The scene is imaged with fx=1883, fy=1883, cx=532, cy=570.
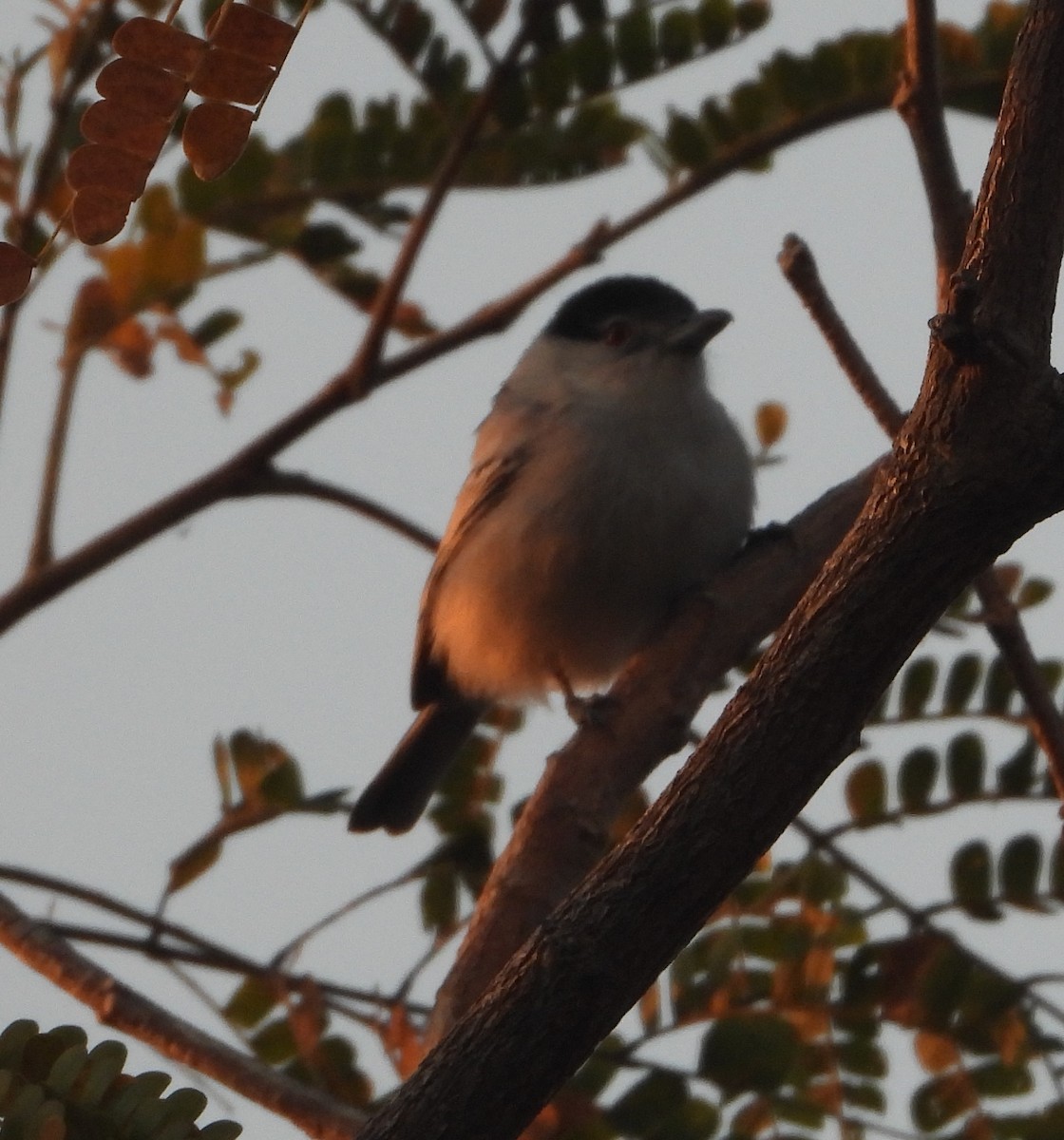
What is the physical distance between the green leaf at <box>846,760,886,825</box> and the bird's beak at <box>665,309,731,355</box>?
5.77 feet

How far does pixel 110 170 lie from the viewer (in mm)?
1991

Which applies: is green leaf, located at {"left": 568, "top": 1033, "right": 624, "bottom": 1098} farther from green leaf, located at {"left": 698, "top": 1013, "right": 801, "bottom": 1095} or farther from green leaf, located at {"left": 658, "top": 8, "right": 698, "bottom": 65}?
green leaf, located at {"left": 658, "top": 8, "right": 698, "bottom": 65}

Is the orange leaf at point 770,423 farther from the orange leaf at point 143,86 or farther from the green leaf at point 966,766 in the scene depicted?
the orange leaf at point 143,86

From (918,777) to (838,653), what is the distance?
Result: 2024 millimetres

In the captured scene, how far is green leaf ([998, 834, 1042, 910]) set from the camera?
3.86 m

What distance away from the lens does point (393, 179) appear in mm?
4453

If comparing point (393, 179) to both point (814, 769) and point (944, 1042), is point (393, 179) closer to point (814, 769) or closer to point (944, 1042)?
point (944, 1042)

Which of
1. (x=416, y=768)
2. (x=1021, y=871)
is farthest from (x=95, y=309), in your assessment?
(x=1021, y=871)

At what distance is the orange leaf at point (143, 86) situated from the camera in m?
2.02

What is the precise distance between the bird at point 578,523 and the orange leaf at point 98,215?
2.89 meters

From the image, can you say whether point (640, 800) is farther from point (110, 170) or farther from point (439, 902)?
point (110, 170)

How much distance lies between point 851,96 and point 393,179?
1088 millimetres

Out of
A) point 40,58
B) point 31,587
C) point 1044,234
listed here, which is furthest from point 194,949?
point 1044,234

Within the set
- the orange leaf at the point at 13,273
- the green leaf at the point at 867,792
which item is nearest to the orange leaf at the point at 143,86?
the orange leaf at the point at 13,273
